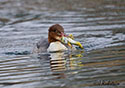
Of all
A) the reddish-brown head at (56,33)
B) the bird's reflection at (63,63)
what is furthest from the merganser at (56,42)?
the bird's reflection at (63,63)

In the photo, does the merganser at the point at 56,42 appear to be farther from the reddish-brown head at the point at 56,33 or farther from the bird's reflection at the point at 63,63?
the bird's reflection at the point at 63,63

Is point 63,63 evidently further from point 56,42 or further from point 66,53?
point 56,42

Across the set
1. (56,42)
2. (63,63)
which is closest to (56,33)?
(56,42)

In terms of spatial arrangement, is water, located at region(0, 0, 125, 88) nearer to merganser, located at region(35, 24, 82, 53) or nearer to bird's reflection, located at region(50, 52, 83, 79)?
bird's reflection, located at region(50, 52, 83, 79)

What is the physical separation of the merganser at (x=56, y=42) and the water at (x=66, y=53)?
34 cm

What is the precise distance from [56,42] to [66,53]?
2.19 feet

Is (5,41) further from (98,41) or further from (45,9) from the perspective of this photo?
(45,9)

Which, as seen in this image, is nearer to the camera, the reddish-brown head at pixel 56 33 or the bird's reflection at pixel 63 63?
the bird's reflection at pixel 63 63

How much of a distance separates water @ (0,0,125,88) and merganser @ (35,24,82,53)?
336 mm

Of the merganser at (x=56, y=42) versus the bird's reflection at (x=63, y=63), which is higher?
the merganser at (x=56, y=42)

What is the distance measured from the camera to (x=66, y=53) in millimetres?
11141

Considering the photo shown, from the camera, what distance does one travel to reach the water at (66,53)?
24.6ft

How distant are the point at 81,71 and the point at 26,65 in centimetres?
190

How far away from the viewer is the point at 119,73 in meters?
7.61
